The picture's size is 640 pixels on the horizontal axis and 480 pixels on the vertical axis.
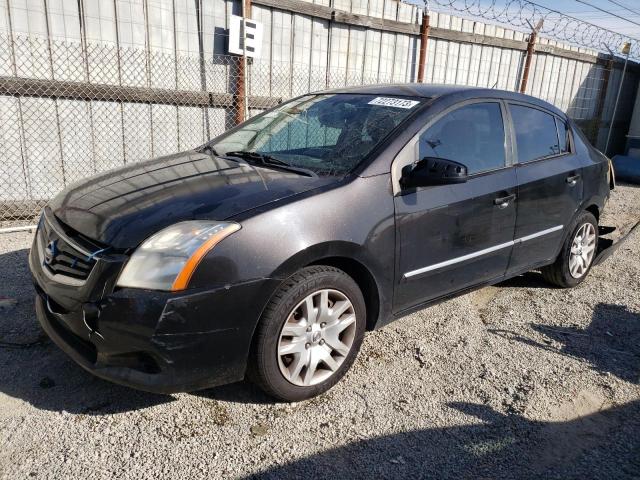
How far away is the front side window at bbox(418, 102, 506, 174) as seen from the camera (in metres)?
3.27


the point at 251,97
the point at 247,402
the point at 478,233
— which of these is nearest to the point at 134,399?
the point at 247,402

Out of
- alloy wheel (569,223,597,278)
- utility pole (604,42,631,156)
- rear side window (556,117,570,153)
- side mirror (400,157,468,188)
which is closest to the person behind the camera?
side mirror (400,157,468,188)

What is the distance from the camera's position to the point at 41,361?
3.04m

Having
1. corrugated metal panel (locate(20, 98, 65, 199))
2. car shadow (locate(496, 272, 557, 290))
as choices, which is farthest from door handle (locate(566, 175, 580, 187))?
corrugated metal panel (locate(20, 98, 65, 199))

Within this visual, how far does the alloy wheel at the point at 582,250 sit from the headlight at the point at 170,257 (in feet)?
11.1

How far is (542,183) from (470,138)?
31.9 inches

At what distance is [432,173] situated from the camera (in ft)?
9.78

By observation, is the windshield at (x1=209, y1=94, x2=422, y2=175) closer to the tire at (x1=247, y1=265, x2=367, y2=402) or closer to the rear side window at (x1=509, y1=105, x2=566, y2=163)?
the tire at (x1=247, y1=265, x2=367, y2=402)

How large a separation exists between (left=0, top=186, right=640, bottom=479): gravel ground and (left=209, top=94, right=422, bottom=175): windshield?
1269mm

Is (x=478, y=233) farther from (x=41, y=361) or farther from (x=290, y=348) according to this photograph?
(x=41, y=361)

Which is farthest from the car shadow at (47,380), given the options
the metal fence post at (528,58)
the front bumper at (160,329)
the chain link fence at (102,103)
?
the metal fence post at (528,58)

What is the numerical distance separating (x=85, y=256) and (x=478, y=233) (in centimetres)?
238

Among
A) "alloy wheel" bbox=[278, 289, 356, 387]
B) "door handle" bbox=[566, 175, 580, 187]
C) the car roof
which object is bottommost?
"alloy wheel" bbox=[278, 289, 356, 387]

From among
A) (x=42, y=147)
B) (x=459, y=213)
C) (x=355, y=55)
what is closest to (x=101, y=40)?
(x=42, y=147)
